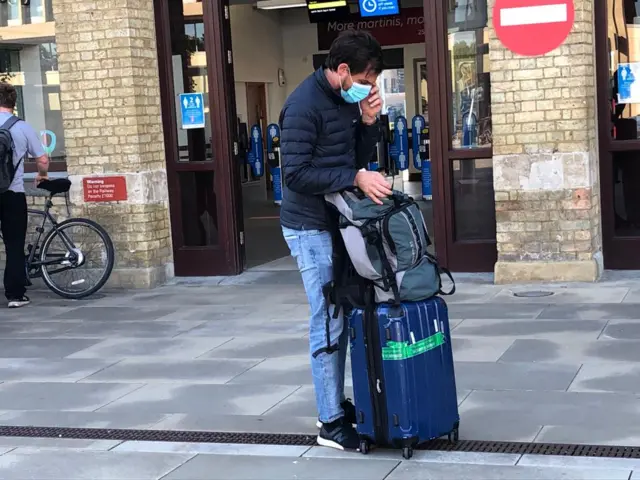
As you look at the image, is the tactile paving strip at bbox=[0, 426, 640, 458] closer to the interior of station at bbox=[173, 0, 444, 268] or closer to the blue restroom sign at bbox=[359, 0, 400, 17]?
the interior of station at bbox=[173, 0, 444, 268]

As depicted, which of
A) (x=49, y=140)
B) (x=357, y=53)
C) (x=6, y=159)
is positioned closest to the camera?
(x=357, y=53)

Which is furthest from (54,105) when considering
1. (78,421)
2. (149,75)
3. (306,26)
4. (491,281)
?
(306,26)

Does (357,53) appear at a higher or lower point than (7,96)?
lower

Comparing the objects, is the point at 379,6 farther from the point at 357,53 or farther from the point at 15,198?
the point at 357,53

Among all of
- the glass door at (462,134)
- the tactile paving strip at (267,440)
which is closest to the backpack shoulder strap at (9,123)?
the glass door at (462,134)

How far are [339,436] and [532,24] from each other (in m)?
4.74

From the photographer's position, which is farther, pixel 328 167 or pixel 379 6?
pixel 379 6

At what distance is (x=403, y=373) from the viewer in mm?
4258

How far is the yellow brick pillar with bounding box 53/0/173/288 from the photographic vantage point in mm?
9367

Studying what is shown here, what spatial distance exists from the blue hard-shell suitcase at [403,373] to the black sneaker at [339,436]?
139mm

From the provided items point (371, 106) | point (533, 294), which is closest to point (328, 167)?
point (371, 106)

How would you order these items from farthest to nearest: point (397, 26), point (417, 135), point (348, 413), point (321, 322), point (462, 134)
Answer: point (397, 26), point (417, 135), point (462, 134), point (348, 413), point (321, 322)

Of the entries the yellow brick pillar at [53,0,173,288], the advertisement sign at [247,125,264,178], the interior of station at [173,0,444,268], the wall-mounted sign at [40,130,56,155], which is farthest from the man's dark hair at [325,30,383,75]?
the advertisement sign at [247,125,264,178]

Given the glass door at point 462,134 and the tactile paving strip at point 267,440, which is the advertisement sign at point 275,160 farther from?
the tactile paving strip at point 267,440
